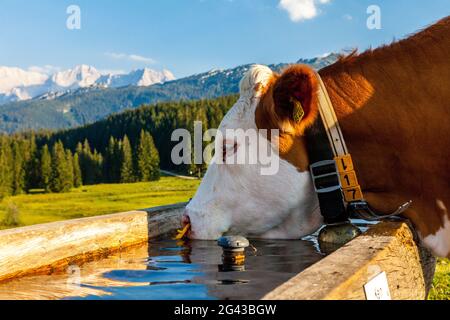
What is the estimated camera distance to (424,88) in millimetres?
3732

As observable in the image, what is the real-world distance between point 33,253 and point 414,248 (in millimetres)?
3012

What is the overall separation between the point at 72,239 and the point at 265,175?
190 cm

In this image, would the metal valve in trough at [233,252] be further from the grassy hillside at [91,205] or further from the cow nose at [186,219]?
the grassy hillside at [91,205]

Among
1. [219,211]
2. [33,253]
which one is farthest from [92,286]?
[219,211]

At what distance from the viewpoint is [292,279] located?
2029 millimetres

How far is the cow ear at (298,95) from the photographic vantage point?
3.67 meters

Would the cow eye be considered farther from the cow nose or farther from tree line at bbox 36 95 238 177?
tree line at bbox 36 95 238 177

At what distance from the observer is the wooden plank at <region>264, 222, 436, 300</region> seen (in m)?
1.92

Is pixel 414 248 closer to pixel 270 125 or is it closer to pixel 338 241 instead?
pixel 338 241

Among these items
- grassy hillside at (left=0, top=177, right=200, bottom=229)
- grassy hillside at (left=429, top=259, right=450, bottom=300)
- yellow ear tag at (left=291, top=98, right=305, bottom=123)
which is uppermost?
yellow ear tag at (left=291, top=98, right=305, bottom=123)

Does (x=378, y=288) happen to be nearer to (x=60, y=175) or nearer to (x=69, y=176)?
(x=60, y=175)

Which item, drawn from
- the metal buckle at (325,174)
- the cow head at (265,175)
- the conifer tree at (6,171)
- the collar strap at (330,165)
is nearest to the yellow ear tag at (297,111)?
the cow head at (265,175)

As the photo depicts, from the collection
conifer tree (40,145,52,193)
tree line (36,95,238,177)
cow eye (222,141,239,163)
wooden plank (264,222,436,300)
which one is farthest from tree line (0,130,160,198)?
wooden plank (264,222,436,300)
